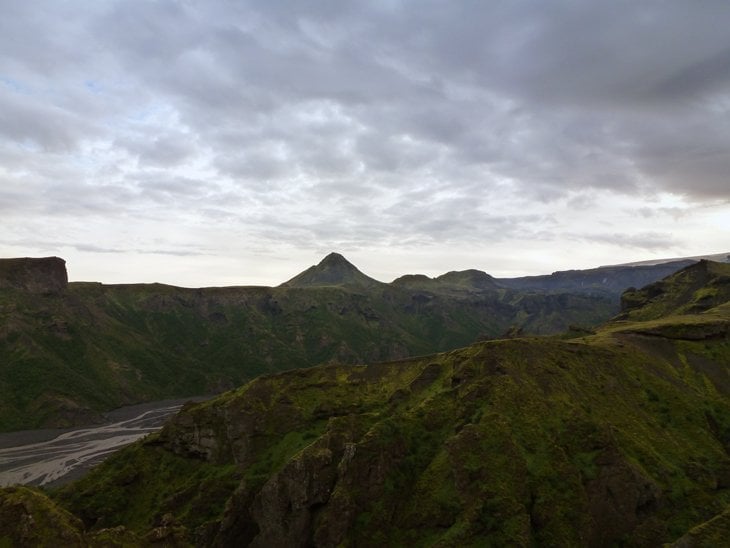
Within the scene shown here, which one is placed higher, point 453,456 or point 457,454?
point 457,454

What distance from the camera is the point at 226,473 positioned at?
356 feet

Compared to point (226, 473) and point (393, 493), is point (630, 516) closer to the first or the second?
point (393, 493)

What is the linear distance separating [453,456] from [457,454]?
0.77 metres

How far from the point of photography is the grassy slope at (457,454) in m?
81.9

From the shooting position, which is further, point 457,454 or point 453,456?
point 457,454

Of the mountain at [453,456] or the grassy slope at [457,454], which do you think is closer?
the mountain at [453,456]

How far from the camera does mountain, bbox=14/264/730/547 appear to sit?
8156cm

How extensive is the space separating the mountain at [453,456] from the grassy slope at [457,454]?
310 millimetres

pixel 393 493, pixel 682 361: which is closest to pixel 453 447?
pixel 393 493

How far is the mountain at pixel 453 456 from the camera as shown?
81562 mm

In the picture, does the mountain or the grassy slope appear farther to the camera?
the grassy slope

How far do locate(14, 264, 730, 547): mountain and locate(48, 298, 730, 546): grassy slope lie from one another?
310 millimetres

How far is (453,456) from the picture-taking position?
87875mm

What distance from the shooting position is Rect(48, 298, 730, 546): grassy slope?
8188cm
